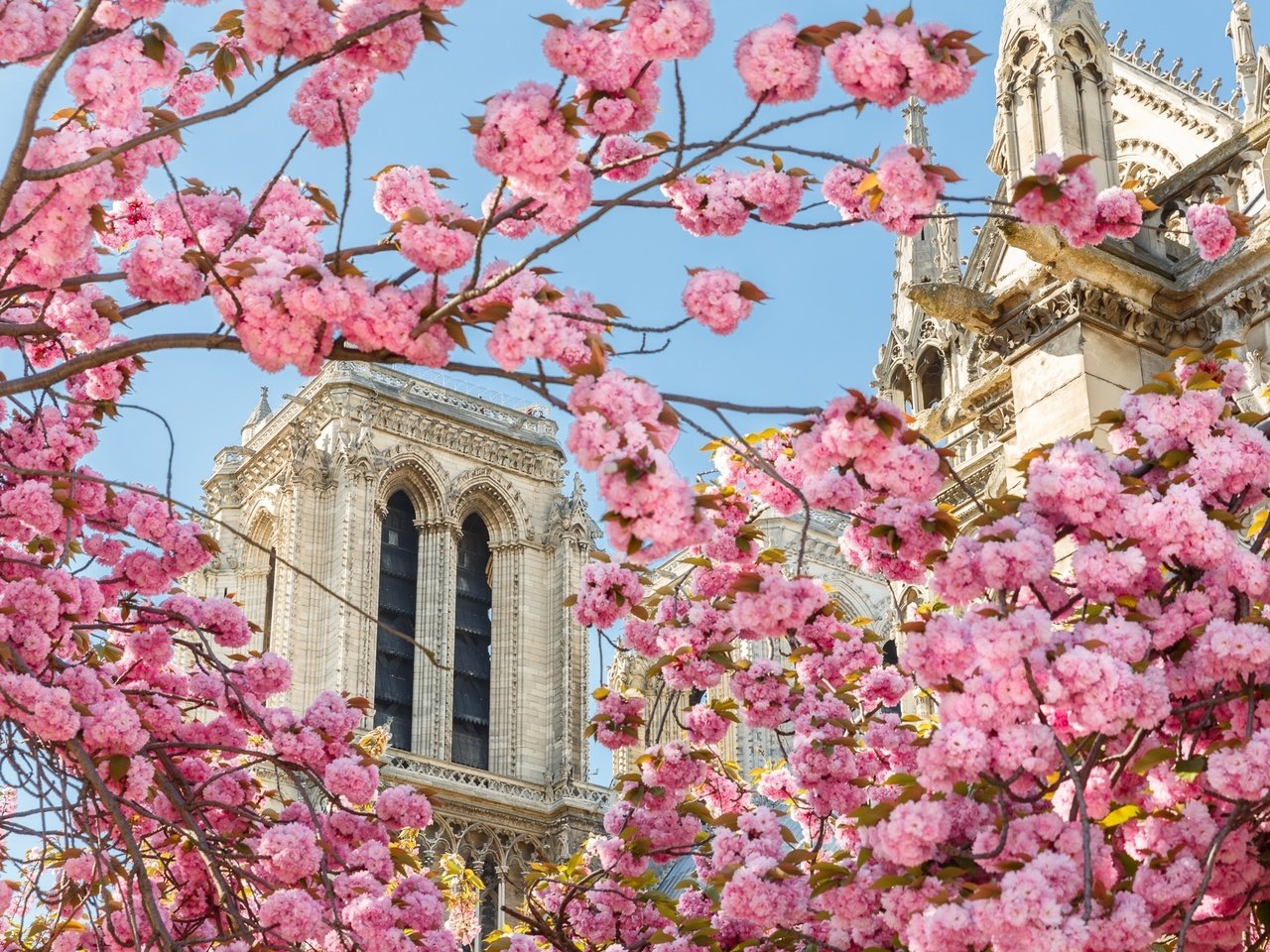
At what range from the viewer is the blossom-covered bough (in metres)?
6.68

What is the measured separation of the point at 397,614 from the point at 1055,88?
50.4 meters

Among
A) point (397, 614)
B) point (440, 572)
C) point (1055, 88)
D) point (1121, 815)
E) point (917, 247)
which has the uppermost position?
point (440, 572)

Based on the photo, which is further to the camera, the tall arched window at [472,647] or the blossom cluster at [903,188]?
the tall arched window at [472,647]

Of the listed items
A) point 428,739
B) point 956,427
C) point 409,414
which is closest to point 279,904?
point 956,427

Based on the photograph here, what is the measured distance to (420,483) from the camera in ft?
210

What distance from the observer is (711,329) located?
24.9 feet

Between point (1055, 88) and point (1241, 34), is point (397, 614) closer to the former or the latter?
point (1241, 34)

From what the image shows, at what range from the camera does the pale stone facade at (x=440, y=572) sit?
5938 centimetres

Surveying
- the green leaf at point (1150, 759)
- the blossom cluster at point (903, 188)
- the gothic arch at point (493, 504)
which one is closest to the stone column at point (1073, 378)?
the blossom cluster at point (903, 188)

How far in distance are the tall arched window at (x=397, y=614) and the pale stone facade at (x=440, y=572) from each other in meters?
0.13

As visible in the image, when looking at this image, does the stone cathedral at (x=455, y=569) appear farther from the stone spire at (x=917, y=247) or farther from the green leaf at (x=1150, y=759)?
the green leaf at (x=1150, y=759)

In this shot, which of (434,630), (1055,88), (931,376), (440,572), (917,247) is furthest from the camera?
(440,572)

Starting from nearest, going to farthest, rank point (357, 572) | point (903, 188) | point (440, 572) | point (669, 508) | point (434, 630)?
point (669, 508) → point (903, 188) → point (357, 572) → point (434, 630) → point (440, 572)

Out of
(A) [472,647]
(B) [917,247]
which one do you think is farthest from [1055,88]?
(A) [472,647]
